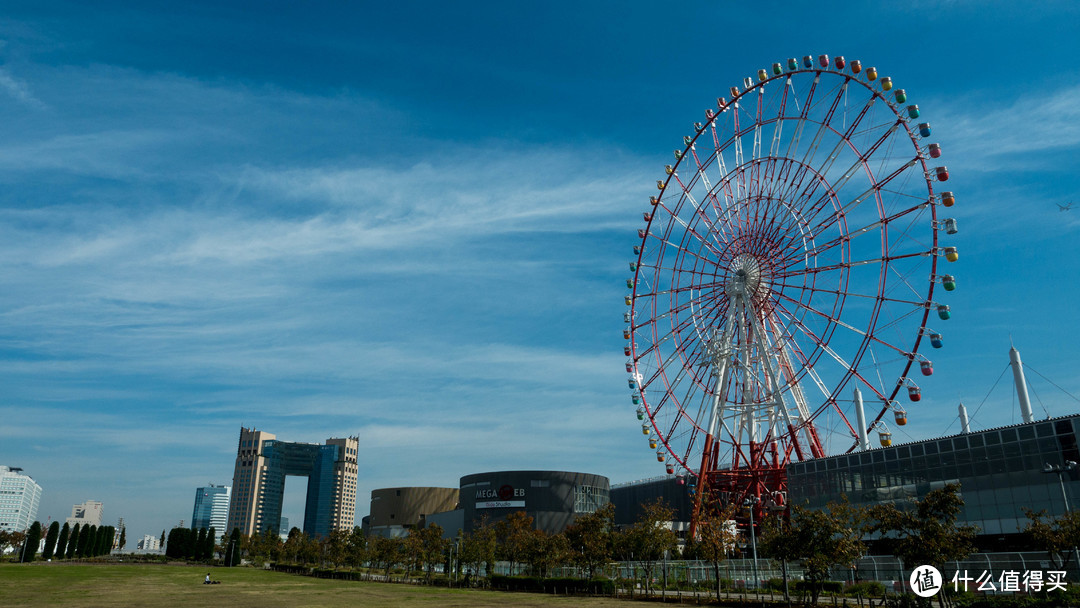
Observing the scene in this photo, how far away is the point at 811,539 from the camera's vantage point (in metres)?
42.8

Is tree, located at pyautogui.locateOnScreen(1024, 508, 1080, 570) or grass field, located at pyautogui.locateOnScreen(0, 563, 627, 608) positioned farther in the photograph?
grass field, located at pyautogui.locateOnScreen(0, 563, 627, 608)

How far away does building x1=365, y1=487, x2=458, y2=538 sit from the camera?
548 feet

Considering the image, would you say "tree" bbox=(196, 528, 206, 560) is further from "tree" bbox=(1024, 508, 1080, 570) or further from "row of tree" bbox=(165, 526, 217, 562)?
"tree" bbox=(1024, 508, 1080, 570)

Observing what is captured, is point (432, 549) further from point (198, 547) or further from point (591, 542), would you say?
point (198, 547)

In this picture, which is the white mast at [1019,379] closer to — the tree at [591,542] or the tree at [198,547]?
the tree at [591,542]

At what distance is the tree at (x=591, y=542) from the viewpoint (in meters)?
62.4

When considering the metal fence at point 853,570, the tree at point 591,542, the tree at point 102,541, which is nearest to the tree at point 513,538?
the metal fence at point 853,570

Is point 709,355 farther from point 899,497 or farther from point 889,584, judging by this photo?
point 889,584

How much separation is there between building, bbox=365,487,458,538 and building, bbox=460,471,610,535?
4388 cm

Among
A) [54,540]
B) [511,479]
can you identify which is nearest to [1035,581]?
[511,479]

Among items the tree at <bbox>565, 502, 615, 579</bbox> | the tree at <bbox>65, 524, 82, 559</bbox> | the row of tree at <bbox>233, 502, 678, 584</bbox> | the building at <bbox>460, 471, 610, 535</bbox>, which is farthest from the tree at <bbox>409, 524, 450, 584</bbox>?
the tree at <bbox>65, 524, 82, 559</bbox>

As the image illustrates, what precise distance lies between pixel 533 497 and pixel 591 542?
61.6 metres

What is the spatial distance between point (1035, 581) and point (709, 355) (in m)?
32.1

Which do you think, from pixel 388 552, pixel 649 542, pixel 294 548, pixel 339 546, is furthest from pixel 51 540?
pixel 649 542
